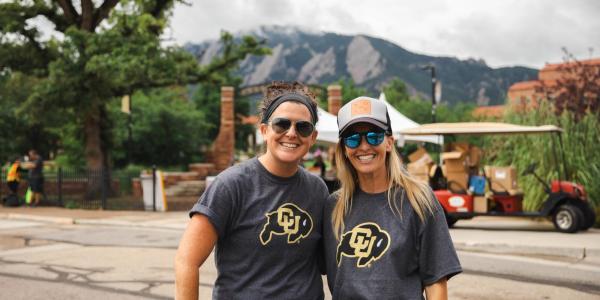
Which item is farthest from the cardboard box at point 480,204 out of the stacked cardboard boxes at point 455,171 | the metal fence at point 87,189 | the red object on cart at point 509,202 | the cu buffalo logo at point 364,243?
the metal fence at point 87,189

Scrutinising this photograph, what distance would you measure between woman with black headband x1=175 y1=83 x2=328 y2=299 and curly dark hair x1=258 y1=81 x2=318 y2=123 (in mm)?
42

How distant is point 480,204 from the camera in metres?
11.6

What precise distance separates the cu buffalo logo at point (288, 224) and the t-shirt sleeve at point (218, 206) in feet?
0.52

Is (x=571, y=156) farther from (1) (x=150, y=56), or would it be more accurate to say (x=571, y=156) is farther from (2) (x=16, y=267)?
(1) (x=150, y=56)

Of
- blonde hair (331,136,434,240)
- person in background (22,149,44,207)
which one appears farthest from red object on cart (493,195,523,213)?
person in background (22,149,44,207)

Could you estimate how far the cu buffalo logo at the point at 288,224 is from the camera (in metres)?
2.45

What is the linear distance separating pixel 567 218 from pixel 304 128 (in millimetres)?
9881

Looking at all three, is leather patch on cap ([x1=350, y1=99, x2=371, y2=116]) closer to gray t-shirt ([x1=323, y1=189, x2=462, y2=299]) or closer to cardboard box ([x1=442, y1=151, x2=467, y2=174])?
gray t-shirt ([x1=323, y1=189, x2=462, y2=299])

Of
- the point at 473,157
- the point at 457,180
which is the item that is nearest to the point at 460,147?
the point at 473,157

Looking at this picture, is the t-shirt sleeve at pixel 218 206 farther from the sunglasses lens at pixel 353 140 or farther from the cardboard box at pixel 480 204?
the cardboard box at pixel 480 204

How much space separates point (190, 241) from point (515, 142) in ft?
42.1

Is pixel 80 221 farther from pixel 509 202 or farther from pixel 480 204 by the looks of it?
pixel 509 202

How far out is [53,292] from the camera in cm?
662

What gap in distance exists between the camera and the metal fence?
720 inches
